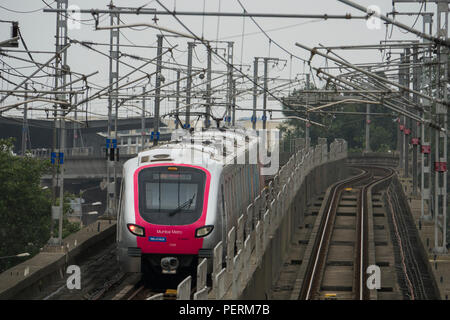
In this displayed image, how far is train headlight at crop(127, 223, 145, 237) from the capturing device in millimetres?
19906

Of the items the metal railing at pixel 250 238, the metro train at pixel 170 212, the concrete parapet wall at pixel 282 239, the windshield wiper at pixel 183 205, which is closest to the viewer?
the metal railing at pixel 250 238

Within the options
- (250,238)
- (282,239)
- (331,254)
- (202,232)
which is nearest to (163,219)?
(202,232)

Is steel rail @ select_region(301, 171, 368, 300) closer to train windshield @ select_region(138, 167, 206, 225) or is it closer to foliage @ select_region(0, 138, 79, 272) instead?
train windshield @ select_region(138, 167, 206, 225)

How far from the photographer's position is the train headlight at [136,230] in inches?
784

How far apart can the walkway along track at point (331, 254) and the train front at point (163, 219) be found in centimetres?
520

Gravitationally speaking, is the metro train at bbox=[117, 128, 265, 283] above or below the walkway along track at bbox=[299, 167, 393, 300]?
above

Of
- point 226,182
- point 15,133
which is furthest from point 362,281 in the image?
point 15,133

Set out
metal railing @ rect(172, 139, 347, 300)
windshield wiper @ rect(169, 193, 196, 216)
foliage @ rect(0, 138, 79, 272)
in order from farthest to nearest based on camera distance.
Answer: foliage @ rect(0, 138, 79, 272) → windshield wiper @ rect(169, 193, 196, 216) → metal railing @ rect(172, 139, 347, 300)

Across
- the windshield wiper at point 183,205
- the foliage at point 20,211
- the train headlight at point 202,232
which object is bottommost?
the foliage at point 20,211

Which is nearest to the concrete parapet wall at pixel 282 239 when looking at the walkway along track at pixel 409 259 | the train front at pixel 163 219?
the train front at pixel 163 219

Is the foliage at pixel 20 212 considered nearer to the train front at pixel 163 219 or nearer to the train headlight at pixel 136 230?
the train front at pixel 163 219

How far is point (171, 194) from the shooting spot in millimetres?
20359

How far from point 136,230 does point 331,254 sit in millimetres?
12859

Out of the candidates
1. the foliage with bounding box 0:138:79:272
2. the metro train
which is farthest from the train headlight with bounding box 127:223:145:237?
the foliage with bounding box 0:138:79:272
